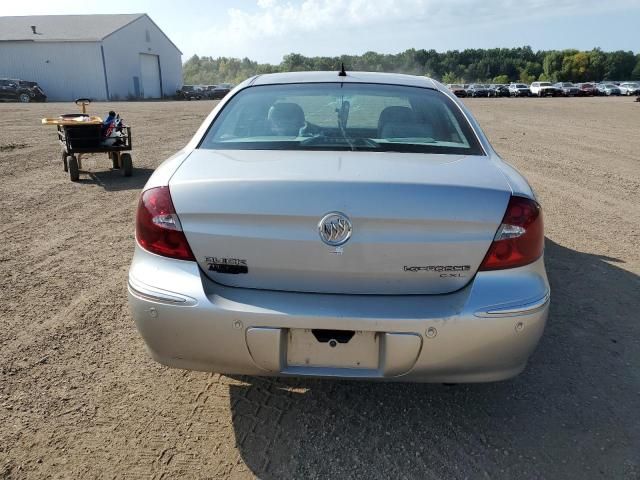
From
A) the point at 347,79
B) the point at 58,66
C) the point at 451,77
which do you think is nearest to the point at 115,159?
the point at 347,79

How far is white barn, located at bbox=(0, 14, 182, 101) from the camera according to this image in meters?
45.6

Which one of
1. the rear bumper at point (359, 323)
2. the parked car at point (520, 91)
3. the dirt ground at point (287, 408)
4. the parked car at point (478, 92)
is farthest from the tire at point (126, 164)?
the parked car at point (520, 91)

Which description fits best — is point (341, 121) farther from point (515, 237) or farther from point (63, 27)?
point (63, 27)

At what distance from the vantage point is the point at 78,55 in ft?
150

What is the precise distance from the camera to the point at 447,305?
2.15 metres

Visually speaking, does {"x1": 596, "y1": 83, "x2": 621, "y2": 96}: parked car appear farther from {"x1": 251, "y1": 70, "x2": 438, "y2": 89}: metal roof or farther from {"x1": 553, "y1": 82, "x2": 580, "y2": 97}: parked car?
{"x1": 251, "y1": 70, "x2": 438, "y2": 89}: metal roof

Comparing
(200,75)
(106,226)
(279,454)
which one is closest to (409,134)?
(279,454)

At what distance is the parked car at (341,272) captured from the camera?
6.95 ft

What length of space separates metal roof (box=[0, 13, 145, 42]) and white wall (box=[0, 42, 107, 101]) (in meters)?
0.65

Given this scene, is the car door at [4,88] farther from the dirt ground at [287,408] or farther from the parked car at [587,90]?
the parked car at [587,90]

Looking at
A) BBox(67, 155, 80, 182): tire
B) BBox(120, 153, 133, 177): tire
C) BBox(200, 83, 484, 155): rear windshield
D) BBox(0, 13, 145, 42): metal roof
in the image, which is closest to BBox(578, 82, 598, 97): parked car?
BBox(0, 13, 145, 42): metal roof

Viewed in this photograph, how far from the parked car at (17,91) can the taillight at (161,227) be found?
42271mm

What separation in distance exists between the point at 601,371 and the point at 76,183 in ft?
25.8

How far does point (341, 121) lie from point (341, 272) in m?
1.40
